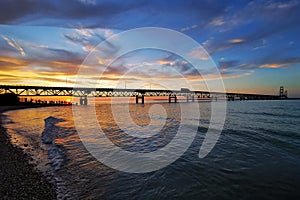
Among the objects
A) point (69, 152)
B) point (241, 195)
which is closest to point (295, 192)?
point (241, 195)

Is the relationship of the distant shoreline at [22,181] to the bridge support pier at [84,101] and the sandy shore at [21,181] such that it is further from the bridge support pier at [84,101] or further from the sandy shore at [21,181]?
the bridge support pier at [84,101]

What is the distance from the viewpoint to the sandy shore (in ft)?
18.4

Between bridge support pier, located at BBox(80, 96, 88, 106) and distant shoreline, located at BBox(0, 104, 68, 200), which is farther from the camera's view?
bridge support pier, located at BBox(80, 96, 88, 106)

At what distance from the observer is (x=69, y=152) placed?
37.2 ft

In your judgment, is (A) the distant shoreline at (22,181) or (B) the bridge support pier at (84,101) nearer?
(A) the distant shoreline at (22,181)

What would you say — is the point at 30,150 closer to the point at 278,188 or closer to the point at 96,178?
the point at 96,178

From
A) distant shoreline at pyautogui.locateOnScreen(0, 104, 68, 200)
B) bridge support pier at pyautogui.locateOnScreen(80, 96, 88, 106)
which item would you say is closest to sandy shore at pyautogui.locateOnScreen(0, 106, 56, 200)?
distant shoreline at pyautogui.locateOnScreen(0, 104, 68, 200)

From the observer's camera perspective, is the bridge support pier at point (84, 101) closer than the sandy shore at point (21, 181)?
No

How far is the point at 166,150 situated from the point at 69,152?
6.50 m

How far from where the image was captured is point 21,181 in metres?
6.45

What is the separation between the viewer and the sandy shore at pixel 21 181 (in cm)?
562

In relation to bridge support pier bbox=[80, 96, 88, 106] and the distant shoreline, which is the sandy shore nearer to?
the distant shoreline

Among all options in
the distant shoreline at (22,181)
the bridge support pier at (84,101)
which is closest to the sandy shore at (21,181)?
the distant shoreline at (22,181)

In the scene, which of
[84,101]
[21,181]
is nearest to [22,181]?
[21,181]
